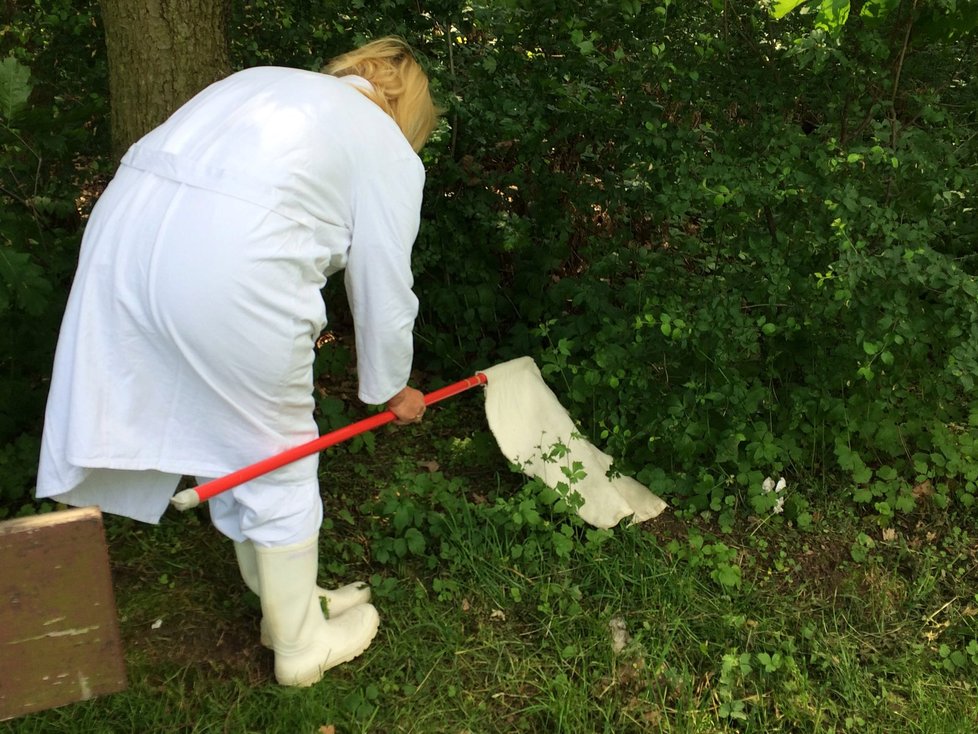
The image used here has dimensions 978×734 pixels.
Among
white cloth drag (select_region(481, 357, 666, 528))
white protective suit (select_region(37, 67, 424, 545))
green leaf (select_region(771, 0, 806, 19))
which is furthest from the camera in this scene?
white cloth drag (select_region(481, 357, 666, 528))

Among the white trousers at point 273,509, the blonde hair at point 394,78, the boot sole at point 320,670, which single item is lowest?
the boot sole at point 320,670

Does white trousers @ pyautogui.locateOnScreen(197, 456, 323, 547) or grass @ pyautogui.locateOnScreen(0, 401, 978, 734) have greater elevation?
white trousers @ pyautogui.locateOnScreen(197, 456, 323, 547)

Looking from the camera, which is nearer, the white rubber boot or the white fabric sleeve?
the white fabric sleeve

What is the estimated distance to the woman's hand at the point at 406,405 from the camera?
261 cm

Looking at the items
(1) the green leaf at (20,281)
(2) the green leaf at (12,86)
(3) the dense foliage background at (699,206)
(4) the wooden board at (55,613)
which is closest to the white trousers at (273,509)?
(4) the wooden board at (55,613)

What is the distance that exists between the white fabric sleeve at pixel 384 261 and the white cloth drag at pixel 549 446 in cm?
102

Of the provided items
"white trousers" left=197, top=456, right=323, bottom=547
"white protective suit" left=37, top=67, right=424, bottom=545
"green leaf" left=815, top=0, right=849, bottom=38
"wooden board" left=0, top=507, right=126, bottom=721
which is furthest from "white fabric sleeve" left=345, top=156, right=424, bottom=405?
"green leaf" left=815, top=0, right=849, bottom=38

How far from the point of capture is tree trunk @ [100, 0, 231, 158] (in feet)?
9.27

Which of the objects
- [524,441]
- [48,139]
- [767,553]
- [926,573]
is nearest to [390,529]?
[524,441]

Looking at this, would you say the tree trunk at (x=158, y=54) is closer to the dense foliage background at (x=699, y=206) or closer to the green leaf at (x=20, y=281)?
the dense foliage background at (x=699, y=206)

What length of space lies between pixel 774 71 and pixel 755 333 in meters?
1.06

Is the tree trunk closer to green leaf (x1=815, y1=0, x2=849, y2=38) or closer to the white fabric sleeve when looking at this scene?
the white fabric sleeve

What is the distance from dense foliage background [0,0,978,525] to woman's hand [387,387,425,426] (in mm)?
943

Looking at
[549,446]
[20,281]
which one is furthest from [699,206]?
[20,281]
